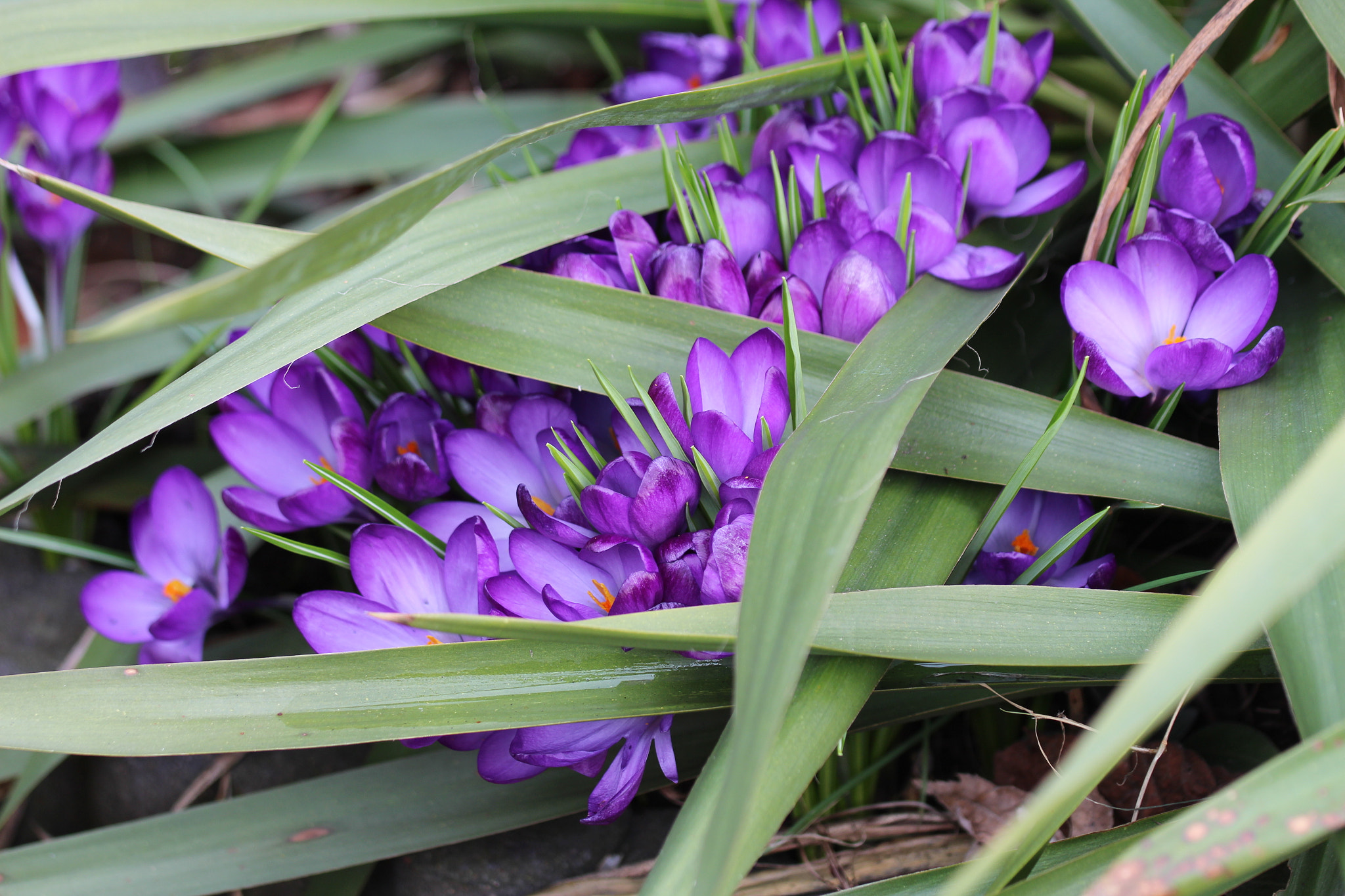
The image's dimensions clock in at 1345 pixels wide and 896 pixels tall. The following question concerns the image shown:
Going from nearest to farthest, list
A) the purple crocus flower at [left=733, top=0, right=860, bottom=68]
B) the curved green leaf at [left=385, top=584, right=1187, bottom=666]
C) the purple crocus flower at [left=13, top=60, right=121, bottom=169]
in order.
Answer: the curved green leaf at [left=385, top=584, right=1187, bottom=666], the purple crocus flower at [left=733, top=0, right=860, bottom=68], the purple crocus flower at [left=13, top=60, right=121, bottom=169]

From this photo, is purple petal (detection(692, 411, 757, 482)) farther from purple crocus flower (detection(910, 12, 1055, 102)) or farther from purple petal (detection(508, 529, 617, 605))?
purple crocus flower (detection(910, 12, 1055, 102))

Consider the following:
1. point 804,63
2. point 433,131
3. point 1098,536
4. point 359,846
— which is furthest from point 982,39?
point 433,131

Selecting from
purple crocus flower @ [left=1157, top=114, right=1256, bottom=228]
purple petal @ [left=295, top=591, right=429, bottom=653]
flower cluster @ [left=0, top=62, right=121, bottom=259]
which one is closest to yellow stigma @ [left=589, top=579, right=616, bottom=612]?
purple petal @ [left=295, top=591, right=429, bottom=653]

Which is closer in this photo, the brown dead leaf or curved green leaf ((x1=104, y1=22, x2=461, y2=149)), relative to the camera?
the brown dead leaf

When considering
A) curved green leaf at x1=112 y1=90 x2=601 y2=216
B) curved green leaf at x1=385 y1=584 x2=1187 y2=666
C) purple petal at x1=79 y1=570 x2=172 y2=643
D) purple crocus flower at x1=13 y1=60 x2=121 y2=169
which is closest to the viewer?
curved green leaf at x1=385 y1=584 x2=1187 y2=666

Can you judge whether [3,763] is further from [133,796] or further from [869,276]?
[869,276]

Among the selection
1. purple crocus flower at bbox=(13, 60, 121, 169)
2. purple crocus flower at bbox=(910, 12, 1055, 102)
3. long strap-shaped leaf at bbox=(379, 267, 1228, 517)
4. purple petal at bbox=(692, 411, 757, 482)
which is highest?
purple crocus flower at bbox=(13, 60, 121, 169)

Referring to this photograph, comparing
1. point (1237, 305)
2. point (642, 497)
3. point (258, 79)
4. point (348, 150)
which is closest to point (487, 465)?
point (642, 497)

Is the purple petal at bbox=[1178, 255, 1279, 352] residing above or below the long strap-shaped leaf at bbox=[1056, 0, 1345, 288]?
below
